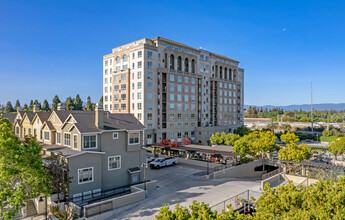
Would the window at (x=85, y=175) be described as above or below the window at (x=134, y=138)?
below

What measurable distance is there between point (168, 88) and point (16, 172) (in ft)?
158

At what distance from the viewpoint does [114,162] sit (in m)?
27.3

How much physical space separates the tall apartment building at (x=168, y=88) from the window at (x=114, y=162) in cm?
3149

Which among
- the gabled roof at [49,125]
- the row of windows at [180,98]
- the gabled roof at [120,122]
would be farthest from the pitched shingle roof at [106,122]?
the row of windows at [180,98]

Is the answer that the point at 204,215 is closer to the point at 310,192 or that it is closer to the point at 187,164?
the point at 310,192

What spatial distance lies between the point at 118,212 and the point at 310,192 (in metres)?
16.3

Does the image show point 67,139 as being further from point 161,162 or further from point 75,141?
point 161,162

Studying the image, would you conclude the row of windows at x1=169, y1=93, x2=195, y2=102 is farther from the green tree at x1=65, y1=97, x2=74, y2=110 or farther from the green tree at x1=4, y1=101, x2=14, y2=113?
the green tree at x1=4, y1=101, x2=14, y2=113

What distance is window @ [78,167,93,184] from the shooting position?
24016 millimetres

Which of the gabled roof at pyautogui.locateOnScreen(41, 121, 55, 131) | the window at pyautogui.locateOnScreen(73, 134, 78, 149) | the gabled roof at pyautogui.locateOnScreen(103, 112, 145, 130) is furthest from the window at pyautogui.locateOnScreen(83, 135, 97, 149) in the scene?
the gabled roof at pyautogui.locateOnScreen(41, 121, 55, 131)

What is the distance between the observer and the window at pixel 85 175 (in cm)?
2402

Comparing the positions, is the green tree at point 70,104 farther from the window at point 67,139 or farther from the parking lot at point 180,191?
the window at point 67,139

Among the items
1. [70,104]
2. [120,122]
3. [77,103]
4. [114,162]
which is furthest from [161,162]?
[77,103]

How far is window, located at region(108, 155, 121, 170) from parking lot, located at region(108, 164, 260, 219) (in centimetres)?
504
